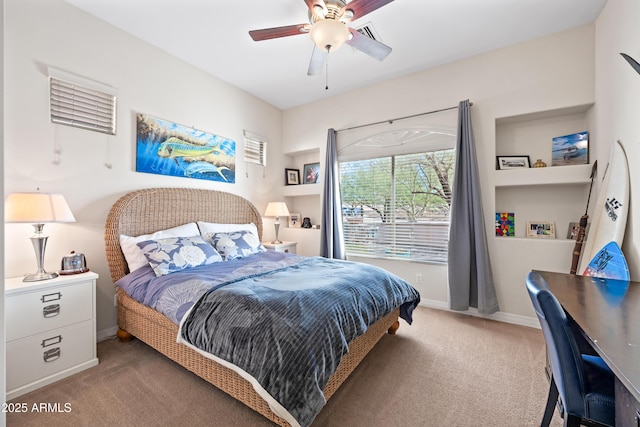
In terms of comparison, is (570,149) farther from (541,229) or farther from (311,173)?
(311,173)

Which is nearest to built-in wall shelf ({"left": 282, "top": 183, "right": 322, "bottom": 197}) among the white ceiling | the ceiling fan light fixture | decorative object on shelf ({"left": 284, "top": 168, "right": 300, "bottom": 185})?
decorative object on shelf ({"left": 284, "top": 168, "right": 300, "bottom": 185})

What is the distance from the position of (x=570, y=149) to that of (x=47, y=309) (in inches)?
189

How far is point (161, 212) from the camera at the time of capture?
9.58ft

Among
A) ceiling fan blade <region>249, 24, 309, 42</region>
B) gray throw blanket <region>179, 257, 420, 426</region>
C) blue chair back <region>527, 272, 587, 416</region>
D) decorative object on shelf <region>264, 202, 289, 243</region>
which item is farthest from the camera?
decorative object on shelf <region>264, 202, 289, 243</region>

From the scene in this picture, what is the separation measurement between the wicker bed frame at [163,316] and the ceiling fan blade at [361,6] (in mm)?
2297

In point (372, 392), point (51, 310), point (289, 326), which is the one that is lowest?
point (372, 392)

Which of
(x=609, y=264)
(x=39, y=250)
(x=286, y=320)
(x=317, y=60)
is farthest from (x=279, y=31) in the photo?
(x=609, y=264)

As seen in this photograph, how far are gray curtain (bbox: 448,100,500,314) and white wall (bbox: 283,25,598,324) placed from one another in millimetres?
142

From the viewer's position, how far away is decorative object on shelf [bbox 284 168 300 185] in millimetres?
4695

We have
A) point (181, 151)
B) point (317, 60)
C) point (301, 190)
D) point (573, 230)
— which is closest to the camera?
point (317, 60)

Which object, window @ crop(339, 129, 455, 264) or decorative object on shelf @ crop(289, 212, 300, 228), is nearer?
window @ crop(339, 129, 455, 264)

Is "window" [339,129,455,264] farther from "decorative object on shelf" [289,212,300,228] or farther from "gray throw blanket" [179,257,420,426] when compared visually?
"gray throw blanket" [179,257,420,426]

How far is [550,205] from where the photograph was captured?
289 cm

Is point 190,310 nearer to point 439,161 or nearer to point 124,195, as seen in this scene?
point 124,195
